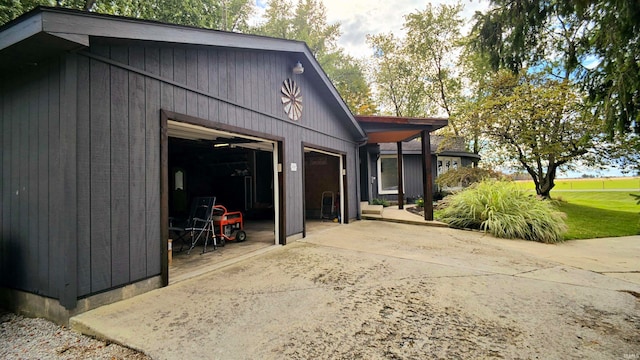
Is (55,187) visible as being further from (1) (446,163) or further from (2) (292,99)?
(1) (446,163)

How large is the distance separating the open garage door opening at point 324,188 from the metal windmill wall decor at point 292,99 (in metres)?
2.51

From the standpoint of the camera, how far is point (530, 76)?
11.3m

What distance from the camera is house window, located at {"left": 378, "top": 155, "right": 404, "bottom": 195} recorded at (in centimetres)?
1238

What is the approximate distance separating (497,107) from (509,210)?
264 inches

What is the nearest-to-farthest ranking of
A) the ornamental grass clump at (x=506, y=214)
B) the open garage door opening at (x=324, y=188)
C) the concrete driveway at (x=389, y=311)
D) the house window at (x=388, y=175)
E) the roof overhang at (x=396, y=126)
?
the concrete driveway at (x=389, y=311) → the ornamental grass clump at (x=506, y=214) → the roof overhang at (x=396, y=126) → the open garage door opening at (x=324, y=188) → the house window at (x=388, y=175)

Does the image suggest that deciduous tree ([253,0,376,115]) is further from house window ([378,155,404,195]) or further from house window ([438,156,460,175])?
house window ([438,156,460,175])

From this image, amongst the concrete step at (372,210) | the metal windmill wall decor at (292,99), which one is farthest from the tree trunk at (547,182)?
the metal windmill wall decor at (292,99)

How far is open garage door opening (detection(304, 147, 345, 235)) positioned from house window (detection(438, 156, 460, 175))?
730cm

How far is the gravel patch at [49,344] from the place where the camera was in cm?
191

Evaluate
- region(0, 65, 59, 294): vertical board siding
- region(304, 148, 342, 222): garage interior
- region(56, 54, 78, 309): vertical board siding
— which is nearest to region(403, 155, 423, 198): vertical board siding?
region(304, 148, 342, 222): garage interior

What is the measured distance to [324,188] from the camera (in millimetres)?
9008

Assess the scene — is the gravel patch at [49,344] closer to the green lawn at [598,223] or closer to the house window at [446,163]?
the green lawn at [598,223]

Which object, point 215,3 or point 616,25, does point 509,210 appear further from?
point 215,3

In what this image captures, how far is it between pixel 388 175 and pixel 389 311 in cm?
1050
